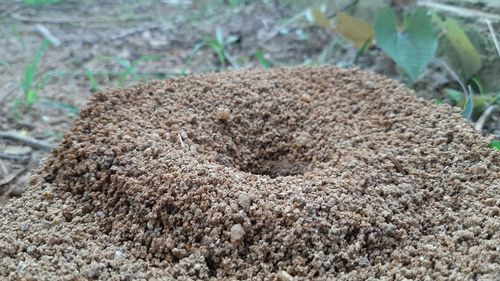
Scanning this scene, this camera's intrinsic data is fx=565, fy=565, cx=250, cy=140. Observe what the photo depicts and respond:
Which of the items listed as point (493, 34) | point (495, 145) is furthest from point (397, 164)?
point (493, 34)

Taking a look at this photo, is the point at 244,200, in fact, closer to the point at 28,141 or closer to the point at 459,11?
the point at 28,141

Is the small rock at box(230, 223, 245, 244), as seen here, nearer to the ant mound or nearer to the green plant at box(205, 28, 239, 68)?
the ant mound

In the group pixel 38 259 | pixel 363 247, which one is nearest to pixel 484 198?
pixel 363 247

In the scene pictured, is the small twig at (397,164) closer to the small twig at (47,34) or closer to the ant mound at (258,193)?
the ant mound at (258,193)

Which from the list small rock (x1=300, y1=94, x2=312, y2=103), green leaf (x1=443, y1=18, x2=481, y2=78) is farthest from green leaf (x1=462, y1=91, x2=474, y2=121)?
small rock (x1=300, y1=94, x2=312, y2=103)

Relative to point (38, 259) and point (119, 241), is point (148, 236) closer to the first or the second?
point (119, 241)

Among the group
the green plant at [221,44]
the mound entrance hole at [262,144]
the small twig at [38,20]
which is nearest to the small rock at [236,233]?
the mound entrance hole at [262,144]
